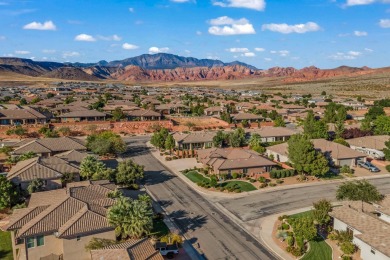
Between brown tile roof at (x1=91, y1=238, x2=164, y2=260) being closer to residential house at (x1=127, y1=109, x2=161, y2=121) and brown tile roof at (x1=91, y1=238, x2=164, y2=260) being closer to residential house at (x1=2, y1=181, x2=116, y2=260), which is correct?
residential house at (x1=2, y1=181, x2=116, y2=260)

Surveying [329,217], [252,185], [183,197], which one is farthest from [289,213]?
[183,197]

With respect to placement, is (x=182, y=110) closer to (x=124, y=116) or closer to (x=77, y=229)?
(x=124, y=116)

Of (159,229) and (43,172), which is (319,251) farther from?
(43,172)

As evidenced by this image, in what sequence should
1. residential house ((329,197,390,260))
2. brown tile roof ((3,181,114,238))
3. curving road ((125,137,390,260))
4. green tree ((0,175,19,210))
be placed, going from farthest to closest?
green tree ((0,175,19,210)) → curving road ((125,137,390,260)) → brown tile roof ((3,181,114,238)) → residential house ((329,197,390,260))

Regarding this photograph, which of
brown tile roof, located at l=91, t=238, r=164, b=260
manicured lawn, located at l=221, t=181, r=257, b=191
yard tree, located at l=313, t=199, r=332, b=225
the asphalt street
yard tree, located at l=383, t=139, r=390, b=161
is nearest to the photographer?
brown tile roof, located at l=91, t=238, r=164, b=260

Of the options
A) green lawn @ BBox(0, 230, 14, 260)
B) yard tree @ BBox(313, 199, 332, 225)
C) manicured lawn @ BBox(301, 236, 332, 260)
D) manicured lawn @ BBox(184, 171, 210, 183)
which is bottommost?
green lawn @ BBox(0, 230, 14, 260)

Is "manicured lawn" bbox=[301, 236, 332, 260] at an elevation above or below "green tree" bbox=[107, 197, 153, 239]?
below

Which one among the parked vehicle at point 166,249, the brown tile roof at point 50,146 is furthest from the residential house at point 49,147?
the parked vehicle at point 166,249

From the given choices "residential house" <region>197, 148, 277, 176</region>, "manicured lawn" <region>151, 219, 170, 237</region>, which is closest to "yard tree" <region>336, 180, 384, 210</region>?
"residential house" <region>197, 148, 277, 176</region>
